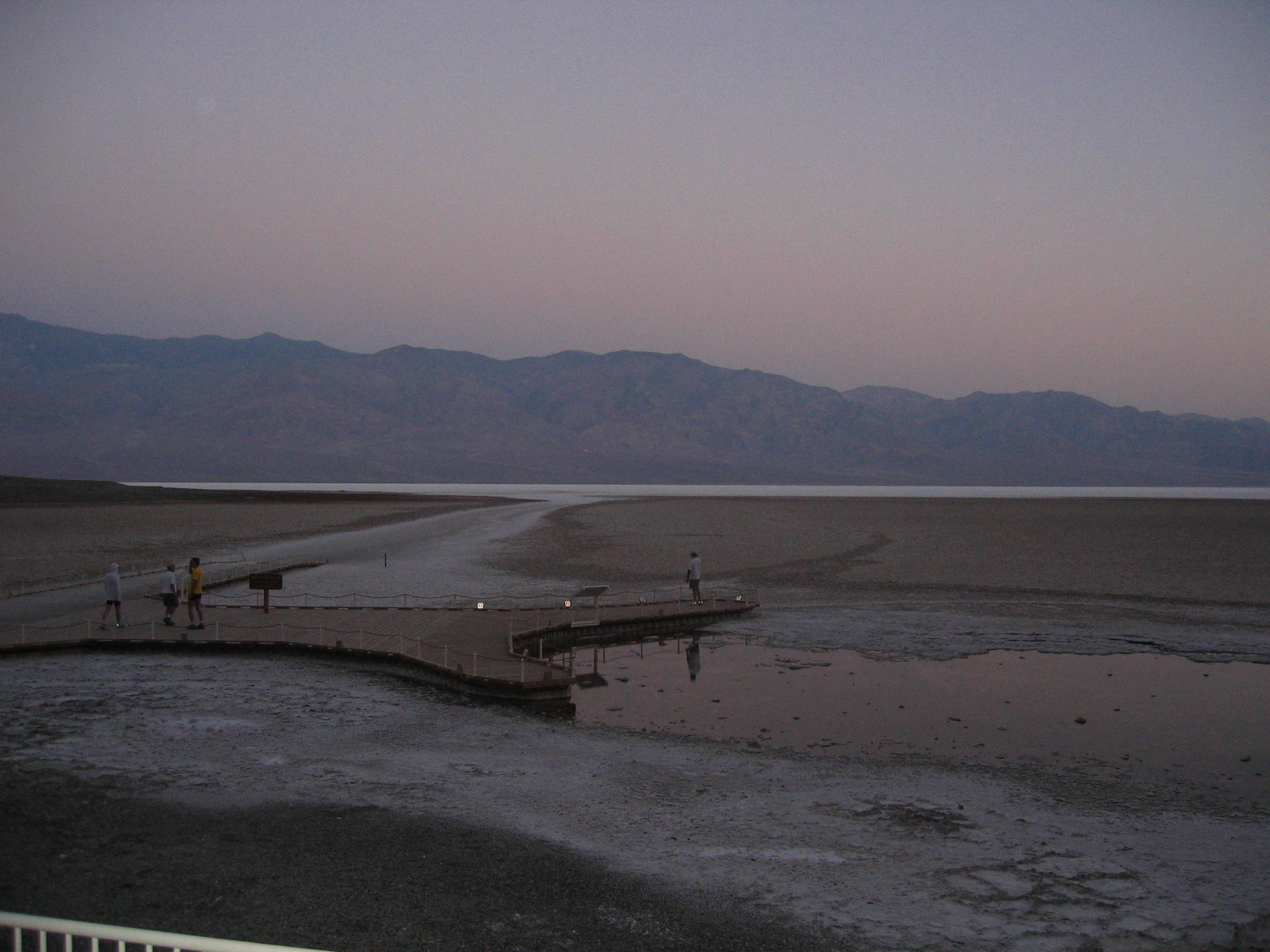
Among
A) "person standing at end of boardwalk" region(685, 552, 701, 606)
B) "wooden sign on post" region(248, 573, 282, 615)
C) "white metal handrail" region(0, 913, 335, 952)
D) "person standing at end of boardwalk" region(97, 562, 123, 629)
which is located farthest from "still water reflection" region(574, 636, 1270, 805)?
"person standing at end of boardwalk" region(97, 562, 123, 629)

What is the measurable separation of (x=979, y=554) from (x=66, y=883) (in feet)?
133

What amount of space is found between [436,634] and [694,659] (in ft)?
18.9

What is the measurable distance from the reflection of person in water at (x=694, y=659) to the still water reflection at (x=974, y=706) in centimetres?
5

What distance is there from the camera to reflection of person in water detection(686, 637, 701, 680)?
58.1 feet

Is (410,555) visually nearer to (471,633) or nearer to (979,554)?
(471,633)

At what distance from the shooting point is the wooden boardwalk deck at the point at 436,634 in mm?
16031

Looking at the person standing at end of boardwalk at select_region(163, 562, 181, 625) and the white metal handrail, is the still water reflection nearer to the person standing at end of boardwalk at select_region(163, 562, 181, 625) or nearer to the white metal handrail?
the person standing at end of boardwalk at select_region(163, 562, 181, 625)

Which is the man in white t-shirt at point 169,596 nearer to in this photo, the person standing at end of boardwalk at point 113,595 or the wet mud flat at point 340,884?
the person standing at end of boardwalk at point 113,595

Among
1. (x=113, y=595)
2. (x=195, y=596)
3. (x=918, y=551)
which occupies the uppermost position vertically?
(x=113, y=595)

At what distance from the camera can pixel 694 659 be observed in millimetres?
19141

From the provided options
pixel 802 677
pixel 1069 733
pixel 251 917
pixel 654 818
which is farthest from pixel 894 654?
pixel 251 917

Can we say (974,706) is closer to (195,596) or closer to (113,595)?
(195,596)

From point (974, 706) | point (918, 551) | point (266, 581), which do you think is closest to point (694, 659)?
point (974, 706)

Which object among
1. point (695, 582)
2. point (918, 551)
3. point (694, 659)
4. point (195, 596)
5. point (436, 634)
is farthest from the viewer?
point (918, 551)
